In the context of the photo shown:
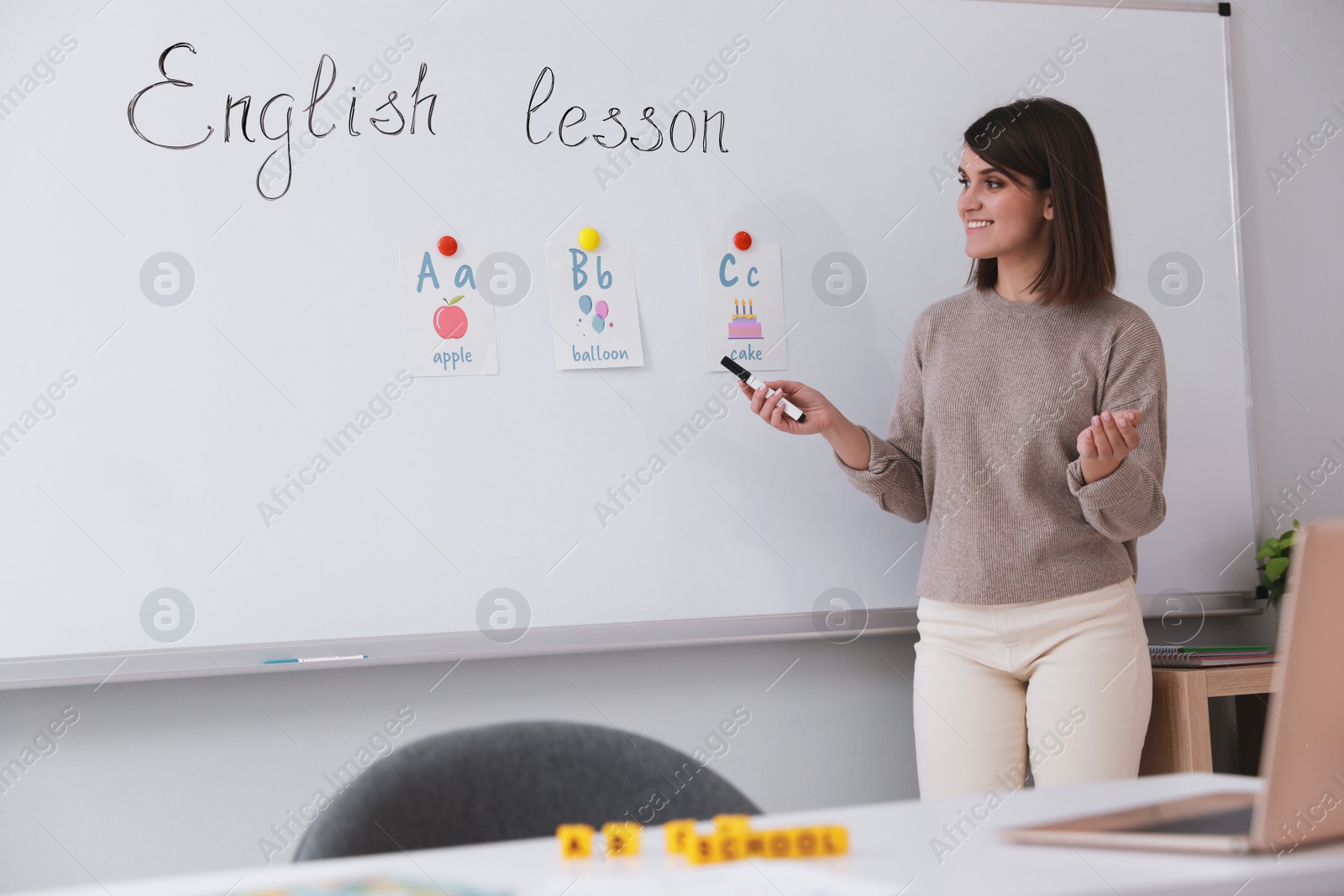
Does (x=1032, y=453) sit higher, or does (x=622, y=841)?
(x=1032, y=453)

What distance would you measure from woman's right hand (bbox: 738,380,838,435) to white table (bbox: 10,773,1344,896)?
982 millimetres

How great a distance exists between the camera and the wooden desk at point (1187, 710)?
1.85 m

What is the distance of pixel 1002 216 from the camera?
1747 mm

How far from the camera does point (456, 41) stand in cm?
189

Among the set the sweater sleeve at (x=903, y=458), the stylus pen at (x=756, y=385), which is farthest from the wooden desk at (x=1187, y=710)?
the stylus pen at (x=756, y=385)

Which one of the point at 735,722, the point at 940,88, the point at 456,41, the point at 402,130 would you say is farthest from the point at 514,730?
the point at 940,88

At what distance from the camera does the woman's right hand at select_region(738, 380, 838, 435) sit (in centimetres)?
175

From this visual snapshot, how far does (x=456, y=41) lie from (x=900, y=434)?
1.08 meters

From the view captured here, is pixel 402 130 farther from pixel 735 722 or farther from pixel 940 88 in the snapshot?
pixel 735 722

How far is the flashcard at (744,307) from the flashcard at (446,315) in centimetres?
41

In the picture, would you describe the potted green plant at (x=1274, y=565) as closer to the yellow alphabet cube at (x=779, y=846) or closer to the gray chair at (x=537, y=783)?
the gray chair at (x=537, y=783)

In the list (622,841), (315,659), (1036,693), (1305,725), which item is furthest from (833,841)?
(315,659)

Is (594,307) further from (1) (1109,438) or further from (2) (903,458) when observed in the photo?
(1) (1109,438)

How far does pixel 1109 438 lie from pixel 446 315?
112 centimetres
